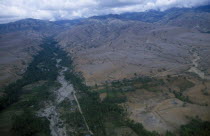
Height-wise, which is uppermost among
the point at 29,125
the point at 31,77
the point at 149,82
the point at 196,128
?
the point at 149,82

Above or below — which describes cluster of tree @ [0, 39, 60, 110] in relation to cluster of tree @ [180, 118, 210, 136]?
below

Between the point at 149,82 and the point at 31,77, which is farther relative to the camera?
the point at 31,77

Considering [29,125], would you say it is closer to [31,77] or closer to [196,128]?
[196,128]

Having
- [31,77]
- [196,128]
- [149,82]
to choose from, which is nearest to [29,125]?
[196,128]

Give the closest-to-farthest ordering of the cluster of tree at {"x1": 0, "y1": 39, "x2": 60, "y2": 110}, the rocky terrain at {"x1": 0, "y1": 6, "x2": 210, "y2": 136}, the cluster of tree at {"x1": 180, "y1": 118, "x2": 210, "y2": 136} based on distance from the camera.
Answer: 1. the cluster of tree at {"x1": 180, "y1": 118, "x2": 210, "y2": 136}
2. the rocky terrain at {"x1": 0, "y1": 6, "x2": 210, "y2": 136}
3. the cluster of tree at {"x1": 0, "y1": 39, "x2": 60, "y2": 110}

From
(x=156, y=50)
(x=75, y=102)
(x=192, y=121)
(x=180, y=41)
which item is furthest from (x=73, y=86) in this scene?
(x=180, y=41)

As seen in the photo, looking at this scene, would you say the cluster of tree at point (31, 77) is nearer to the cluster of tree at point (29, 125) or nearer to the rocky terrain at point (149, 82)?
the rocky terrain at point (149, 82)

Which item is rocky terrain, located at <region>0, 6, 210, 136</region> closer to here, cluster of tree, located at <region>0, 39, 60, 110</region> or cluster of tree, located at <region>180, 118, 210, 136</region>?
cluster of tree, located at <region>180, 118, 210, 136</region>

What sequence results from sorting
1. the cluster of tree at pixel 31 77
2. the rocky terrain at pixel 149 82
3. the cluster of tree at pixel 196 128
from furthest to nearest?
the cluster of tree at pixel 31 77 < the rocky terrain at pixel 149 82 < the cluster of tree at pixel 196 128

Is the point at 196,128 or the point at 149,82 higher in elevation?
the point at 149,82

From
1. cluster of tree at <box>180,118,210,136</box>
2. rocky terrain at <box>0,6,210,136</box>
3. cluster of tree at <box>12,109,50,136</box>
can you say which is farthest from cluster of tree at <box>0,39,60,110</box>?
cluster of tree at <box>180,118,210,136</box>

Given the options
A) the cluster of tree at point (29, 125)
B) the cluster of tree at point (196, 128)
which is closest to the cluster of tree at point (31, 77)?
the cluster of tree at point (29, 125)
